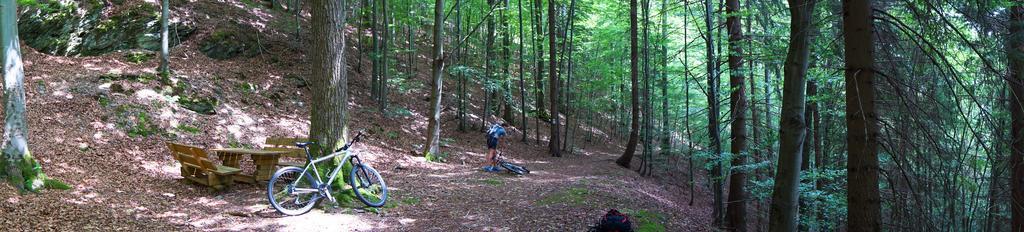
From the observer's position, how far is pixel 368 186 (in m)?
7.69

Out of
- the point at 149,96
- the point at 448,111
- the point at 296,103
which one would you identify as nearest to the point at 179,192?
the point at 149,96

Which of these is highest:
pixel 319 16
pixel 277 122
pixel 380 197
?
pixel 319 16

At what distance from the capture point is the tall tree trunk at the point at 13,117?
20.7 ft

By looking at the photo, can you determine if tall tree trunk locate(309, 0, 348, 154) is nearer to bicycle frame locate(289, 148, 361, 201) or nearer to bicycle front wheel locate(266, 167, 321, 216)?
bicycle frame locate(289, 148, 361, 201)

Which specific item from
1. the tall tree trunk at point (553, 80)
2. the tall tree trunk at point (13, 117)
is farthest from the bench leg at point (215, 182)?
the tall tree trunk at point (553, 80)

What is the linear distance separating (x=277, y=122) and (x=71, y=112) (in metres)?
3.83

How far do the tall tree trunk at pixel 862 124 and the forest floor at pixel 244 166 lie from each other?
387cm

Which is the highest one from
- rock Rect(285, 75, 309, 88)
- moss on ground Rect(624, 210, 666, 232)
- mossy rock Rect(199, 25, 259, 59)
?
mossy rock Rect(199, 25, 259, 59)

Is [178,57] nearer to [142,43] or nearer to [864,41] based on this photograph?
[142,43]

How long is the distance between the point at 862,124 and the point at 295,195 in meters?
6.24

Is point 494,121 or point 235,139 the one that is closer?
point 235,139

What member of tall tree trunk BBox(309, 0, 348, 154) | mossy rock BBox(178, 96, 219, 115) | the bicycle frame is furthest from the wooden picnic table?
mossy rock BBox(178, 96, 219, 115)

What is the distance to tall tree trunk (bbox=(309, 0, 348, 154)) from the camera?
741 centimetres

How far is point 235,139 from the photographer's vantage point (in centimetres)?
1098
